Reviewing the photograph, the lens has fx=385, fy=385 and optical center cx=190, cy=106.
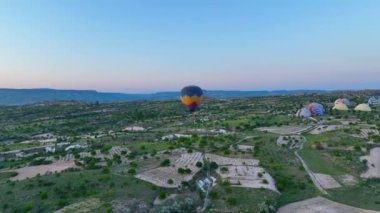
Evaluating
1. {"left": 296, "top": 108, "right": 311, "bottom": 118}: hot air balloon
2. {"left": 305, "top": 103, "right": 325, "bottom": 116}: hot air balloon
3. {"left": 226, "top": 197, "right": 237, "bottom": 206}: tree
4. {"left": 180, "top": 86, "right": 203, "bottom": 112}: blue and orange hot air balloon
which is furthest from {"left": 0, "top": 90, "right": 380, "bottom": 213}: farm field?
{"left": 305, "top": 103, "right": 325, "bottom": 116}: hot air balloon

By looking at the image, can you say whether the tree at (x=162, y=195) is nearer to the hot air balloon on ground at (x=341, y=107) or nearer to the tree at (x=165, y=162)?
the tree at (x=165, y=162)

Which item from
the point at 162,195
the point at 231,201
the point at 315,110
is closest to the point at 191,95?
the point at 315,110

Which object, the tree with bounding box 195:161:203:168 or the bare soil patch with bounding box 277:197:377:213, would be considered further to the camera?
the tree with bounding box 195:161:203:168

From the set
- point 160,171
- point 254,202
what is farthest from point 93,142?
point 254,202

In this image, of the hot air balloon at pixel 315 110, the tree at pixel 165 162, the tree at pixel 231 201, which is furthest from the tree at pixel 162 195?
the hot air balloon at pixel 315 110

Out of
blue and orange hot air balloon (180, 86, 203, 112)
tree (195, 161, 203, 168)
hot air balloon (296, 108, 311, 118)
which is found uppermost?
blue and orange hot air balloon (180, 86, 203, 112)

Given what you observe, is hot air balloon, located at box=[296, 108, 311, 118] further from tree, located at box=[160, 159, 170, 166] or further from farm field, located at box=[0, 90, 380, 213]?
tree, located at box=[160, 159, 170, 166]

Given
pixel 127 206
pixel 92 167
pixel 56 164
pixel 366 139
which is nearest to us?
pixel 127 206

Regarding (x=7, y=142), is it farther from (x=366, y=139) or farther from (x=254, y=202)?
(x=366, y=139)

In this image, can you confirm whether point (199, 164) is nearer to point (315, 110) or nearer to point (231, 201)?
point (231, 201)

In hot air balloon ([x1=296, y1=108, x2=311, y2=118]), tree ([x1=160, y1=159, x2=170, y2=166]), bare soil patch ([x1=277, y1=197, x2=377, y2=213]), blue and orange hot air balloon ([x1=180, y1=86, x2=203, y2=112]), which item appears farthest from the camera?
hot air balloon ([x1=296, y1=108, x2=311, y2=118])

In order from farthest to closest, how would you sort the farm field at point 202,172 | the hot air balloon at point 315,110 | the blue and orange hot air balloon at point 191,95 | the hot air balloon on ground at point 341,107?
1. the hot air balloon on ground at point 341,107
2. the hot air balloon at point 315,110
3. the blue and orange hot air balloon at point 191,95
4. the farm field at point 202,172
